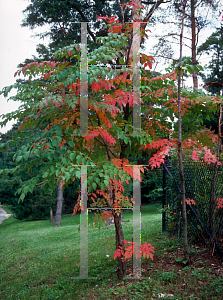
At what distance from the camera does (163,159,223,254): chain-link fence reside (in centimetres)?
342

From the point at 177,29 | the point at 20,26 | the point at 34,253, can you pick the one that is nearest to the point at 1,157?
the point at 20,26

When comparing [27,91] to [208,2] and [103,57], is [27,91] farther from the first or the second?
[208,2]

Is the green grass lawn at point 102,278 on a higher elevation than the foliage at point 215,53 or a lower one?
lower

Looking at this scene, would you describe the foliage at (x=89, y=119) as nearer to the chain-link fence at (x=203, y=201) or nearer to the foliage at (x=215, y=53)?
the chain-link fence at (x=203, y=201)

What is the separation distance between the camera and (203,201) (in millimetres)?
3863

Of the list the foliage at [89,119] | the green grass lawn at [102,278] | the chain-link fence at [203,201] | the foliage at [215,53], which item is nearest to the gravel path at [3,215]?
the green grass lawn at [102,278]

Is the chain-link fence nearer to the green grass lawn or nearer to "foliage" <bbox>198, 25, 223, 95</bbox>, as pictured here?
the green grass lawn

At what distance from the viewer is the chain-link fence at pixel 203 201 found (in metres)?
3.42

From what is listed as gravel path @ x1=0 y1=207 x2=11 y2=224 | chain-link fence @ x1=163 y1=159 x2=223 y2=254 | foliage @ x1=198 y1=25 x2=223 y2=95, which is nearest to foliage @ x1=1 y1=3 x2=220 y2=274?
chain-link fence @ x1=163 y1=159 x2=223 y2=254

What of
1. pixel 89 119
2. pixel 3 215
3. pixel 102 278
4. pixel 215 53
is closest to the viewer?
pixel 89 119

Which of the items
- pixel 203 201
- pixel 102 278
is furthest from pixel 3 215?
pixel 203 201

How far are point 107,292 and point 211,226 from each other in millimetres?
1676

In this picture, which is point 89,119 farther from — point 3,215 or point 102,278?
point 3,215

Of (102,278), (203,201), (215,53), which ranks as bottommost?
(102,278)
